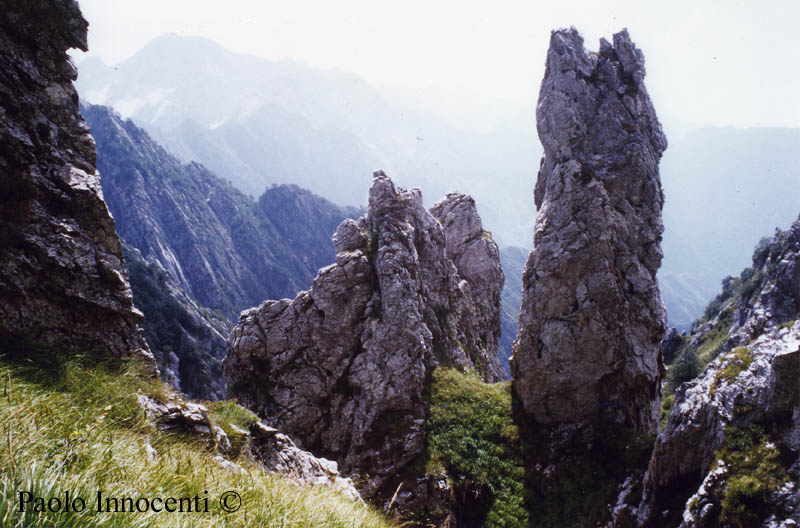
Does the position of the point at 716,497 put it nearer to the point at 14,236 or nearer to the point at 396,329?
the point at 396,329

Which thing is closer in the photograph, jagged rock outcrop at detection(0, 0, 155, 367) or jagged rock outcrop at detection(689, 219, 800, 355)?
jagged rock outcrop at detection(0, 0, 155, 367)

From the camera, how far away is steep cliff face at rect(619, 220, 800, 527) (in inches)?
389

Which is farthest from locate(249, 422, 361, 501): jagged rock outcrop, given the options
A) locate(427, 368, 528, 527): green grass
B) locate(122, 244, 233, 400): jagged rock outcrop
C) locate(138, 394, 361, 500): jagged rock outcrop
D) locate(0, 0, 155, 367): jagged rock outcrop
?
locate(122, 244, 233, 400): jagged rock outcrop

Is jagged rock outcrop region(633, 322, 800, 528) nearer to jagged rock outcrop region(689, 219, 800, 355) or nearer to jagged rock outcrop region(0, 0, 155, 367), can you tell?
jagged rock outcrop region(0, 0, 155, 367)

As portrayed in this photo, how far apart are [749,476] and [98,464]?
13900mm

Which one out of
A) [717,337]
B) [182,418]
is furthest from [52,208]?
[717,337]

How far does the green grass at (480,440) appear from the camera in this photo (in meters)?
19.4

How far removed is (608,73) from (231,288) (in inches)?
7492

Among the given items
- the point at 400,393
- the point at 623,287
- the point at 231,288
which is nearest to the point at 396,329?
the point at 400,393

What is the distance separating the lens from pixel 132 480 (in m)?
4.50

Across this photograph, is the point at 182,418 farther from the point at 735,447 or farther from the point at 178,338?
the point at 178,338

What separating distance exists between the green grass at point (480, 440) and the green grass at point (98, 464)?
49.2ft

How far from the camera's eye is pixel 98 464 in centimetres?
446

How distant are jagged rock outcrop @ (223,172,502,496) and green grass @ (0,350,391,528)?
15400 mm
